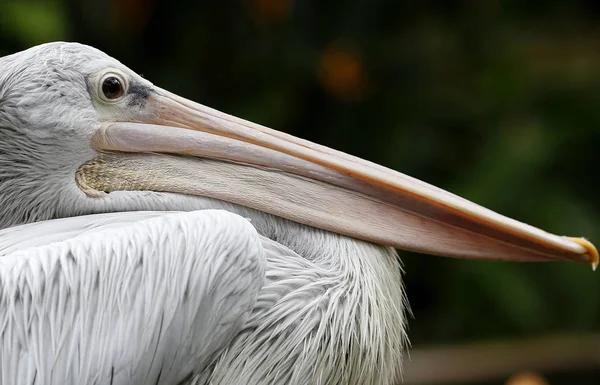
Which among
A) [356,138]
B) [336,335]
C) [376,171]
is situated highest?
[376,171]

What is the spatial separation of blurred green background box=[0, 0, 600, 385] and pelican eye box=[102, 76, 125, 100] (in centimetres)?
347

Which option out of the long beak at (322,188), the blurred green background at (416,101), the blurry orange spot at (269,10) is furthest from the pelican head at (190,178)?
the blurry orange spot at (269,10)

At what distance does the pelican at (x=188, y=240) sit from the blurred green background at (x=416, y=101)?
3.51 meters

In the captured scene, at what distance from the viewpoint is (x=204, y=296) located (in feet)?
7.82

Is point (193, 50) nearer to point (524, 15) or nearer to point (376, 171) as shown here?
point (524, 15)

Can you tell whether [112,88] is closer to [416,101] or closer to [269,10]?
[269,10]

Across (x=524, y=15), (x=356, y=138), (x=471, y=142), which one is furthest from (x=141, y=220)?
(x=524, y=15)

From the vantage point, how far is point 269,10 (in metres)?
Result: 6.43

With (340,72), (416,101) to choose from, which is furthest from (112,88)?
(416,101)

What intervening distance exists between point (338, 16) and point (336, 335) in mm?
4402

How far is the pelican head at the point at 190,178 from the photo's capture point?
271 cm

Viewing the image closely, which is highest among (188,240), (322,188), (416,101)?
(322,188)

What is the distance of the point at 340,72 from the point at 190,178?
3.93m

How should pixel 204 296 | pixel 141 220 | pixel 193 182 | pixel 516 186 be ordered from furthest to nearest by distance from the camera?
pixel 516 186
pixel 193 182
pixel 141 220
pixel 204 296
